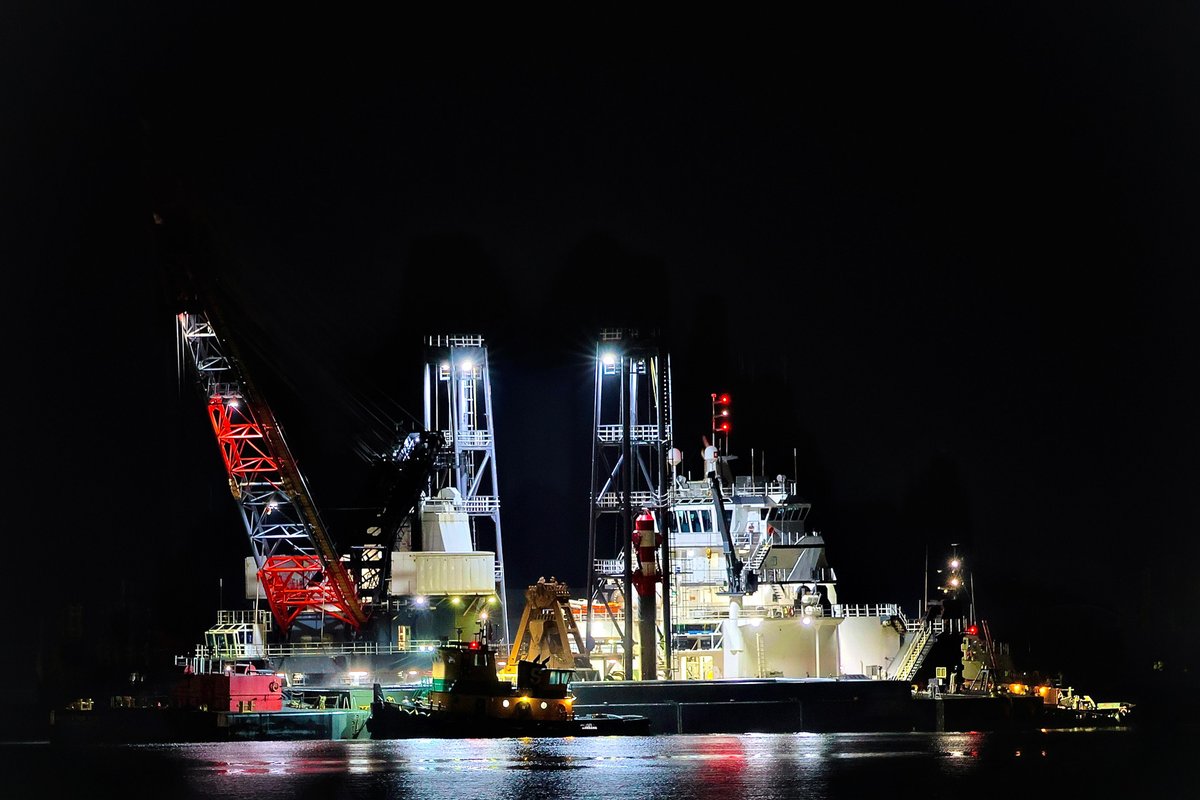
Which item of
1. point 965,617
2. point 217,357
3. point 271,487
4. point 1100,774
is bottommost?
point 1100,774

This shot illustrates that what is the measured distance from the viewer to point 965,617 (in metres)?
71.5

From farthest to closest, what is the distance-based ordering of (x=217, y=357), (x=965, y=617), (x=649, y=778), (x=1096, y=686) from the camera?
1. (x=1096, y=686)
2. (x=965, y=617)
3. (x=217, y=357)
4. (x=649, y=778)

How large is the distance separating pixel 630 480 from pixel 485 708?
10.1 metres

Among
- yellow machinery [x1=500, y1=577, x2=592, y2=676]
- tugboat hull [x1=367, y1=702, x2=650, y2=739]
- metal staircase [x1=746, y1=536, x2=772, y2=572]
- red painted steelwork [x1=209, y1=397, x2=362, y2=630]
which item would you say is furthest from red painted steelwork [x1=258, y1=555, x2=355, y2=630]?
metal staircase [x1=746, y1=536, x2=772, y2=572]

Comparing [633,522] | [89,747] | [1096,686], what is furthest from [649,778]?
[1096,686]

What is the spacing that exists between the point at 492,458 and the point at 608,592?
7.18m

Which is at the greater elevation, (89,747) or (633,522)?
(633,522)

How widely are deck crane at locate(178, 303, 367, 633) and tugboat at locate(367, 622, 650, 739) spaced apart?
5.14 meters

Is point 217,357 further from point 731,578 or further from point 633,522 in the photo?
point 731,578

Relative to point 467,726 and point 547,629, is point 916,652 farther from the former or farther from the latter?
point 467,726

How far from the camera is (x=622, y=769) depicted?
5578 cm

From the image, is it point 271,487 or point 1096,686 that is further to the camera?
point 1096,686

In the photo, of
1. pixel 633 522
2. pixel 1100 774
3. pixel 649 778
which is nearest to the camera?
pixel 649 778

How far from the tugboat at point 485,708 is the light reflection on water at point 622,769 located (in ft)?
3.67
